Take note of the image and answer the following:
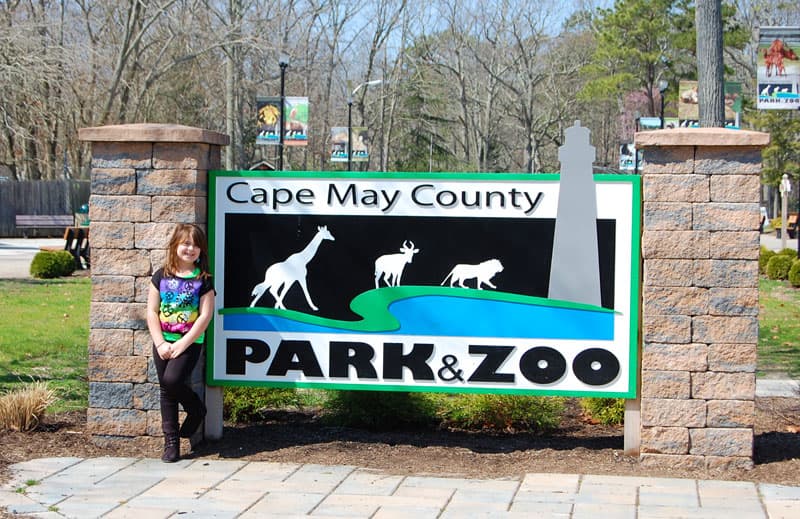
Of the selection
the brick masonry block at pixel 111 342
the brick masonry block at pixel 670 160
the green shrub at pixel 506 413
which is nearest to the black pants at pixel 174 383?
the brick masonry block at pixel 111 342

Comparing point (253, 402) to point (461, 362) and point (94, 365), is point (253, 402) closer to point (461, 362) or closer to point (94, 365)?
point (94, 365)

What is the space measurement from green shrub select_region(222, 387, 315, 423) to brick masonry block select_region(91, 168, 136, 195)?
159cm

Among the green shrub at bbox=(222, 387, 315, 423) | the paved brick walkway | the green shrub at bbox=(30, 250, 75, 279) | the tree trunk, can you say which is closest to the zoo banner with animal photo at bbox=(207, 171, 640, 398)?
the green shrub at bbox=(222, 387, 315, 423)

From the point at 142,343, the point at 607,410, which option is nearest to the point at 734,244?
the point at 607,410

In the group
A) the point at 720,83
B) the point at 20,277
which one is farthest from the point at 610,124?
the point at 720,83

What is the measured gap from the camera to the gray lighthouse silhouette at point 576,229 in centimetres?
606

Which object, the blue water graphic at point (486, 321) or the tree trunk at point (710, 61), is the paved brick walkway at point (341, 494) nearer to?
the blue water graphic at point (486, 321)

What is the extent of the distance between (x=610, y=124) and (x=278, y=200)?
7014 cm

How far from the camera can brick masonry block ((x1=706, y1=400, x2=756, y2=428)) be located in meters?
5.85

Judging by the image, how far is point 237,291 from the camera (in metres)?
6.44

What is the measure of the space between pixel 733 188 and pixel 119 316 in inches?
149

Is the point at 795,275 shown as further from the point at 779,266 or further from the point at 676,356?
the point at 676,356

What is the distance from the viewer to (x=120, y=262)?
6.30 metres

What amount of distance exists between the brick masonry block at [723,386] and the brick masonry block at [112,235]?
3.52m
